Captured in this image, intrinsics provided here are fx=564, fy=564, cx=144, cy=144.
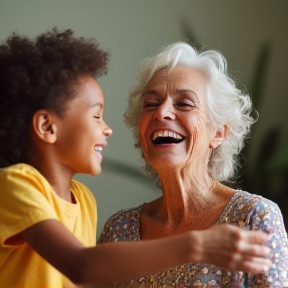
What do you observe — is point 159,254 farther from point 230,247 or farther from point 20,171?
point 20,171

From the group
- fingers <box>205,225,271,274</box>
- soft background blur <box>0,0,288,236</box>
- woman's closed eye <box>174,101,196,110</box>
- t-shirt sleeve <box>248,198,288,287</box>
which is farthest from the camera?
soft background blur <box>0,0,288,236</box>

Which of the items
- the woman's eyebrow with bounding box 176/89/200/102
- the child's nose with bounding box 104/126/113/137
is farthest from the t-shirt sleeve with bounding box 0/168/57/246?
the woman's eyebrow with bounding box 176/89/200/102

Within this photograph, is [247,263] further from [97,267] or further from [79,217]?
[79,217]

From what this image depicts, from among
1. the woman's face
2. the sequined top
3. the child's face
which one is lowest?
the sequined top

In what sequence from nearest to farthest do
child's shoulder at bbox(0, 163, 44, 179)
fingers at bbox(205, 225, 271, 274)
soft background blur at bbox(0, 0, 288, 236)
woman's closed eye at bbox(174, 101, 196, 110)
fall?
fingers at bbox(205, 225, 271, 274), child's shoulder at bbox(0, 163, 44, 179), woman's closed eye at bbox(174, 101, 196, 110), soft background blur at bbox(0, 0, 288, 236)

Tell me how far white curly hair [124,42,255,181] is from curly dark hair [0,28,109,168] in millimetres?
354

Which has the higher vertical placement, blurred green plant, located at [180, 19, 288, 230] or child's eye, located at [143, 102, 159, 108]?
blurred green plant, located at [180, 19, 288, 230]

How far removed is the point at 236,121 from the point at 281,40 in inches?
48.1

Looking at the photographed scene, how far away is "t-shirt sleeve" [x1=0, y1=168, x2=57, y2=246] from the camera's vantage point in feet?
2.34

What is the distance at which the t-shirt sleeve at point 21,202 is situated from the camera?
713 millimetres

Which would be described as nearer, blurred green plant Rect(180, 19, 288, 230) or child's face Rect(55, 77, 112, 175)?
child's face Rect(55, 77, 112, 175)

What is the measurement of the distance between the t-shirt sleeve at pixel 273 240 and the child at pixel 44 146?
1.09 feet

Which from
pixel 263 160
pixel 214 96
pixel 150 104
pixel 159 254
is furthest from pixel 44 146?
pixel 263 160

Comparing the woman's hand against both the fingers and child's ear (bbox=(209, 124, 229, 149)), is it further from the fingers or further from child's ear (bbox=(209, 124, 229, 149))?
child's ear (bbox=(209, 124, 229, 149))
